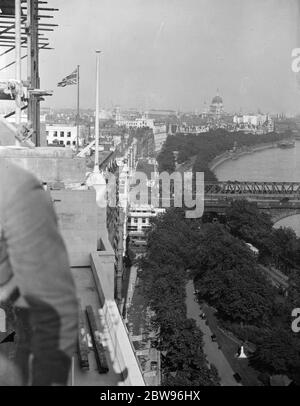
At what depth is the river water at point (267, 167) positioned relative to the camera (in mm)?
15830

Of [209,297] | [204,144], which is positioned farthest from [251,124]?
[209,297]

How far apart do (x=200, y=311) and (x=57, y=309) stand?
7.04 m

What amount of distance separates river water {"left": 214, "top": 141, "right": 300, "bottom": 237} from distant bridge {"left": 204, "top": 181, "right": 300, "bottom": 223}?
264 mm

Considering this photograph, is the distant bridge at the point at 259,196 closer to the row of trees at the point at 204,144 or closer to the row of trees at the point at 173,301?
the row of trees at the point at 173,301

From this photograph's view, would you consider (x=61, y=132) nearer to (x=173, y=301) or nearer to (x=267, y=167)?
(x=173, y=301)

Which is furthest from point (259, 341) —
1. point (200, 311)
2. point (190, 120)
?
point (190, 120)

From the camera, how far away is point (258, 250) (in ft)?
35.1

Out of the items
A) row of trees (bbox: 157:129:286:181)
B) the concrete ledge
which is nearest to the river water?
row of trees (bbox: 157:129:286:181)

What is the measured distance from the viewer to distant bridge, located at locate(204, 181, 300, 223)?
13.1 meters

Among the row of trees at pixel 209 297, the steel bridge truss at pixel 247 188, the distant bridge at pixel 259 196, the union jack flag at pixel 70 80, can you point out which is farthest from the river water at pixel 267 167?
the union jack flag at pixel 70 80

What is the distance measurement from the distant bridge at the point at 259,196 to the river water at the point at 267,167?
264 mm

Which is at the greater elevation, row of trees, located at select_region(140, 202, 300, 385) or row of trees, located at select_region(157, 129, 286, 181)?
row of trees, located at select_region(157, 129, 286, 181)

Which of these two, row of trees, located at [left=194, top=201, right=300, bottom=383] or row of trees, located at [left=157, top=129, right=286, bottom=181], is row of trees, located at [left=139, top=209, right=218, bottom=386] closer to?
row of trees, located at [left=194, top=201, right=300, bottom=383]
